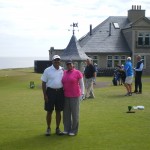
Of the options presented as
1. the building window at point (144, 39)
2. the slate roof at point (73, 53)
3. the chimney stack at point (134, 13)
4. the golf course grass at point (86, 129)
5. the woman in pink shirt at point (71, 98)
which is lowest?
the golf course grass at point (86, 129)

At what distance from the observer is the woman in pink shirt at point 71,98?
11.3 metres

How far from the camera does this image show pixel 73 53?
34.7 metres

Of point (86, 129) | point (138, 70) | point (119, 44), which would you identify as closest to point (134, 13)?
point (119, 44)

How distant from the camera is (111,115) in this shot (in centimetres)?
1513

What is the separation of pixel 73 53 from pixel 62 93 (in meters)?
23.4

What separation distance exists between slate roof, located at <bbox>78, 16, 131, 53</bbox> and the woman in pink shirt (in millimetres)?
41016

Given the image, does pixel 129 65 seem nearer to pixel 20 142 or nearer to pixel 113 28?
pixel 20 142

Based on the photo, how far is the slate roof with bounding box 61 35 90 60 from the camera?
33925 mm

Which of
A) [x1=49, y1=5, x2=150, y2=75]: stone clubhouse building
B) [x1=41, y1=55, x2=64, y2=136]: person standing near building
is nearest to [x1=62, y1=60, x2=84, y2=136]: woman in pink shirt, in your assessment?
[x1=41, y1=55, x2=64, y2=136]: person standing near building

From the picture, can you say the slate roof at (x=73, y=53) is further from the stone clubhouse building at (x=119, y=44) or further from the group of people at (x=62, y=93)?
the group of people at (x=62, y=93)

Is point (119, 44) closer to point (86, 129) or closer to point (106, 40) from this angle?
point (106, 40)

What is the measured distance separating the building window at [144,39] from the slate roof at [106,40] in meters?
1.77

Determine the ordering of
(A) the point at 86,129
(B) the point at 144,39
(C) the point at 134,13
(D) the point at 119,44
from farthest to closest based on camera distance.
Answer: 1. (C) the point at 134,13
2. (D) the point at 119,44
3. (B) the point at 144,39
4. (A) the point at 86,129

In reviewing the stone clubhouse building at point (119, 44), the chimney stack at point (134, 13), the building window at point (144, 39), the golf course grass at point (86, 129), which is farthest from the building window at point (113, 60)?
the golf course grass at point (86, 129)
